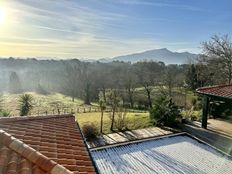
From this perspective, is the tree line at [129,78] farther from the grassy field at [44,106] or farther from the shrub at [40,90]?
the grassy field at [44,106]

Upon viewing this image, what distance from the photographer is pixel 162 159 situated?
389 inches

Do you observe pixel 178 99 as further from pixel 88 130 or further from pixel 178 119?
pixel 88 130

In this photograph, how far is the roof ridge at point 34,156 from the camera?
337 cm

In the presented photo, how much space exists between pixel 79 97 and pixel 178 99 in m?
21.5

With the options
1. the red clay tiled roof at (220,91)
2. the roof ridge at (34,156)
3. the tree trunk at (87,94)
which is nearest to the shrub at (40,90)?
the tree trunk at (87,94)

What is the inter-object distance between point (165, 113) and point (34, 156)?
1528cm

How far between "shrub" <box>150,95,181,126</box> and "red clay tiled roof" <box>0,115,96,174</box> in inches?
476

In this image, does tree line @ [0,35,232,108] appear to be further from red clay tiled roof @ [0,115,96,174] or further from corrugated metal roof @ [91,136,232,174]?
red clay tiled roof @ [0,115,96,174]

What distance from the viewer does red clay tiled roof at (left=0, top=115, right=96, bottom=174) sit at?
11.3 feet

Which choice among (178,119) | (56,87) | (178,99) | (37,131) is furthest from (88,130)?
(56,87)

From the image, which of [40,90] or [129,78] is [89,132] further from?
[40,90]

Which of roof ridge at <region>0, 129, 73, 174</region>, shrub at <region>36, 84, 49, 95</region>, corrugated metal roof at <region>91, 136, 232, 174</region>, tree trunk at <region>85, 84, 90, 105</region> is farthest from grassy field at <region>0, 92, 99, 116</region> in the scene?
roof ridge at <region>0, 129, 73, 174</region>

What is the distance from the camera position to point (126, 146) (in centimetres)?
1105

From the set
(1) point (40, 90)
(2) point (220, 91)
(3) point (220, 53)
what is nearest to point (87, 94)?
(1) point (40, 90)
